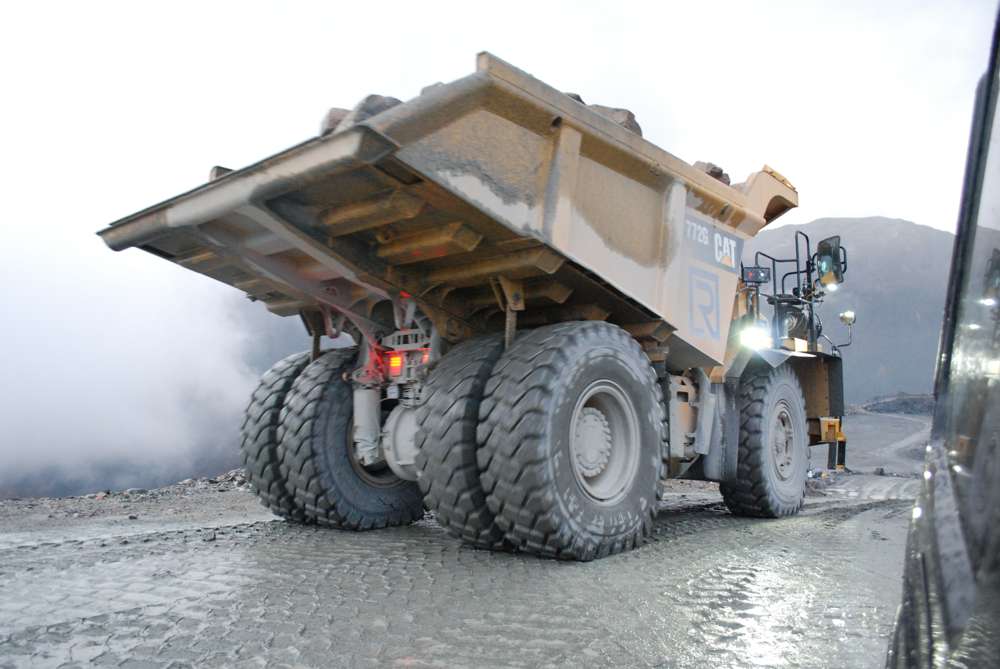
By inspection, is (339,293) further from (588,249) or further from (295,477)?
(588,249)

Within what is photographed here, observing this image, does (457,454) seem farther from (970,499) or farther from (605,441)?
(970,499)

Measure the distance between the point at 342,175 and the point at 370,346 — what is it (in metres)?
1.65

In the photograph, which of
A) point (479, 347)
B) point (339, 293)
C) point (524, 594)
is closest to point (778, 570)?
point (524, 594)

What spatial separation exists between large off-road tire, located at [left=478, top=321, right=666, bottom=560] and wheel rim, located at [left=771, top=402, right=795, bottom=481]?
7.56 ft

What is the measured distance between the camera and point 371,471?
508cm

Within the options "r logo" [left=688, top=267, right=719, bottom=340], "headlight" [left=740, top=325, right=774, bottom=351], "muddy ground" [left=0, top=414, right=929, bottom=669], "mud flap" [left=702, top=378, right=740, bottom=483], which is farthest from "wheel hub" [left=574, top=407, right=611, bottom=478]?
"headlight" [left=740, top=325, right=774, bottom=351]

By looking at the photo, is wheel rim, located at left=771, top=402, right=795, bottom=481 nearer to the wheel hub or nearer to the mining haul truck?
the mining haul truck

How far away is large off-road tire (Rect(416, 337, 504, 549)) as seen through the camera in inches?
144

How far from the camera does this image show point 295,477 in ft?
15.6

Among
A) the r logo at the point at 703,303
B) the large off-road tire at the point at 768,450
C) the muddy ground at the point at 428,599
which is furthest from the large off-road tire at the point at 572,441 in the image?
the large off-road tire at the point at 768,450

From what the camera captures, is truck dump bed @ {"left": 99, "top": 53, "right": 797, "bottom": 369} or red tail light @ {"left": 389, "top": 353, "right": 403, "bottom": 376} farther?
red tail light @ {"left": 389, "top": 353, "right": 403, "bottom": 376}

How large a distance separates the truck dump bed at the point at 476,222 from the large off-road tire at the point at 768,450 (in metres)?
0.93

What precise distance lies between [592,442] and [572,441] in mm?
296

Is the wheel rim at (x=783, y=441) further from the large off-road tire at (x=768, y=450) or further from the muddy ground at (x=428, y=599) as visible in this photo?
the muddy ground at (x=428, y=599)
